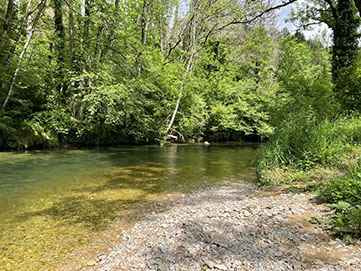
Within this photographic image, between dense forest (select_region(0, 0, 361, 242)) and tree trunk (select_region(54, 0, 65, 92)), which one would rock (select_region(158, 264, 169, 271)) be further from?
tree trunk (select_region(54, 0, 65, 92))

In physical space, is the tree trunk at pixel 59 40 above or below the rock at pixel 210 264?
above

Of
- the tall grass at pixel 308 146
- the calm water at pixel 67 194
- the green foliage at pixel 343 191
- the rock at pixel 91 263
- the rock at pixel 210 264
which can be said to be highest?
the tall grass at pixel 308 146

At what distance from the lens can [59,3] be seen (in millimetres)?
15117

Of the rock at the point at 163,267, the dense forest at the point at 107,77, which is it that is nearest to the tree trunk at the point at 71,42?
the dense forest at the point at 107,77

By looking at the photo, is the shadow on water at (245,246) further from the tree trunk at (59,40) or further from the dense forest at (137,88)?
the tree trunk at (59,40)

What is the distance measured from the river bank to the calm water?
1.98 ft

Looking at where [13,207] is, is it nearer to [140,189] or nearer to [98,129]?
[140,189]

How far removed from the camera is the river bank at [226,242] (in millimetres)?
2617

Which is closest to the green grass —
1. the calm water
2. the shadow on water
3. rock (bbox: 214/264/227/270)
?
the calm water

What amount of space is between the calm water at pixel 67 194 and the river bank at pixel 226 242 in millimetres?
603

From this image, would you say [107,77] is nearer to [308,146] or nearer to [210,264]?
[308,146]

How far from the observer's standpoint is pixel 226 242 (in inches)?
123

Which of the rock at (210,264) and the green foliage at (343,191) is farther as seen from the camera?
the green foliage at (343,191)

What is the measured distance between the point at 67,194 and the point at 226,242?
427 cm
